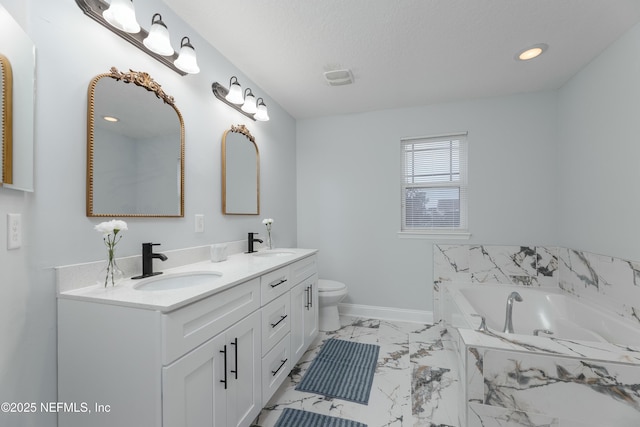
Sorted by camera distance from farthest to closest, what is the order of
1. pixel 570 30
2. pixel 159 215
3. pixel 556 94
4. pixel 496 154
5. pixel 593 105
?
pixel 496 154
pixel 556 94
pixel 593 105
pixel 570 30
pixel 159 215

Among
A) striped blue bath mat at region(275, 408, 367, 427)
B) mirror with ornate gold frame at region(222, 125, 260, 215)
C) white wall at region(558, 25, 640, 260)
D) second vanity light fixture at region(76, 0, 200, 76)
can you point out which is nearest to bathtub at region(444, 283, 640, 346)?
white wall at region(558, 25, 640, 260)

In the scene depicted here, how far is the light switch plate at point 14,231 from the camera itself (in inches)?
34.2

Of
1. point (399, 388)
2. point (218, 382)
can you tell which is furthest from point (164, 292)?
point (399, 388)

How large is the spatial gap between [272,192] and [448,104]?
2.07 m

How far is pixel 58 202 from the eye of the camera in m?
1.02

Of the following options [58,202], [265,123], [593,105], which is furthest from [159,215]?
[593,105]

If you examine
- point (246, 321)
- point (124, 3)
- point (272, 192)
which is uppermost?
point (124, 3)

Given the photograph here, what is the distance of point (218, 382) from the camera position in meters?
1.10

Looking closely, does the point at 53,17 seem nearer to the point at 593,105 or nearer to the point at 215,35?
the point at 215,35

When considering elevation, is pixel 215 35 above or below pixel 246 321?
above

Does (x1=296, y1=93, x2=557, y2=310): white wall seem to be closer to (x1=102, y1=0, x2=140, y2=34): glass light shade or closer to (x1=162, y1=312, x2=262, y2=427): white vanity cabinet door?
(x1=162, y1=312, x2=262, y2=427): white vanity cabinet door

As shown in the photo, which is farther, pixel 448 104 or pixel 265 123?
pixel 448 104

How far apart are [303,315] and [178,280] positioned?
0.98m

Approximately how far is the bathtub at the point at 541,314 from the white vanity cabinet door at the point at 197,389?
4.90 feet
